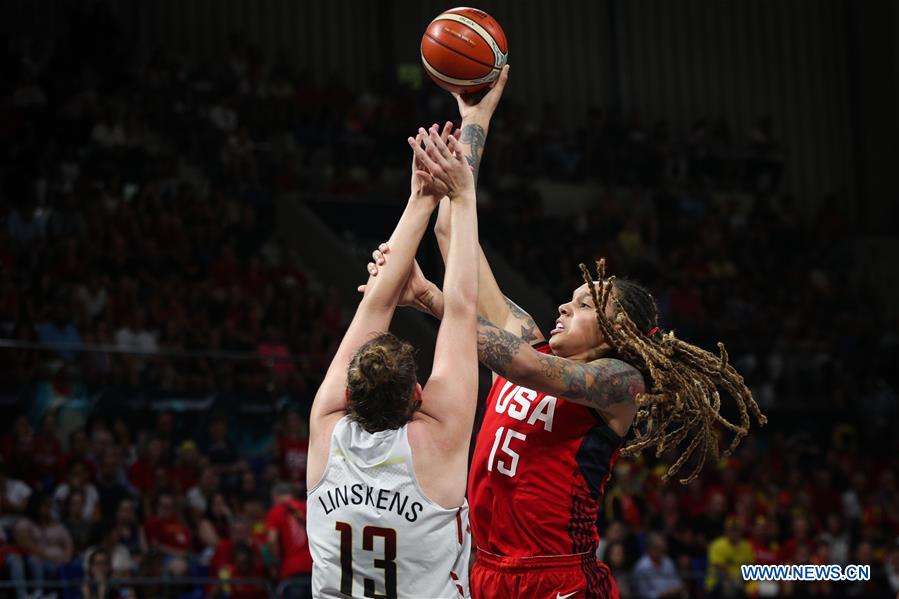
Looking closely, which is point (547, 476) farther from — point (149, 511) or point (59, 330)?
point (59, 330)

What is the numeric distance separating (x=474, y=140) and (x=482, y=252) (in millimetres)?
444

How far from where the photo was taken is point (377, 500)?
348 cm

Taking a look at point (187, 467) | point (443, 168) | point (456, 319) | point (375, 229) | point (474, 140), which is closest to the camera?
point (456, 319)

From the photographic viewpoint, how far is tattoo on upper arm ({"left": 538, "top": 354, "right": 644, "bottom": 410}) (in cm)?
407

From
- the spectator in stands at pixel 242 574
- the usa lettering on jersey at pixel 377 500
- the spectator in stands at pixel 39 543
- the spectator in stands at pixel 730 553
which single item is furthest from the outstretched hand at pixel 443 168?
the spectator in stands at pixel 730 553

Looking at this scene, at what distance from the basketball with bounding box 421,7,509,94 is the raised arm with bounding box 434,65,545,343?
0.23 ft

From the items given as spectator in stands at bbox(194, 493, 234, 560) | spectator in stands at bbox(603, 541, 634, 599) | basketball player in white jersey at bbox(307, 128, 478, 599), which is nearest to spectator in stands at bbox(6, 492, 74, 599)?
spectator in stands at bbox(194, 493, 234, 560)

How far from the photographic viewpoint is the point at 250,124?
53.3 ft

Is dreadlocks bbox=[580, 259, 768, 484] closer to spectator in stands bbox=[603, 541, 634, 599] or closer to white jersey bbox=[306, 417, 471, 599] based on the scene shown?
white jersey bbox=[306, 417, 471, 599]

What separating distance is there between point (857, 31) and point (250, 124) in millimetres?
12858

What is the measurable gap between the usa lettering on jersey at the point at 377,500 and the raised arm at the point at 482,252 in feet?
4.29

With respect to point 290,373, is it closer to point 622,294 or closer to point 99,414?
point 99,414

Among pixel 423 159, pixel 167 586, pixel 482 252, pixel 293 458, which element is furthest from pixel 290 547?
pixel 423 159

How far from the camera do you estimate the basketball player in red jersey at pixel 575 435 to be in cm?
439
